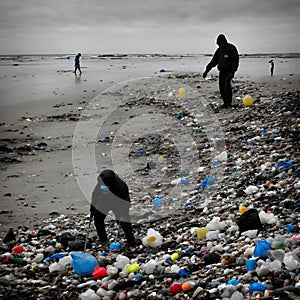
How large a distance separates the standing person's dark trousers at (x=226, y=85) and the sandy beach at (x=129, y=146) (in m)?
0.44

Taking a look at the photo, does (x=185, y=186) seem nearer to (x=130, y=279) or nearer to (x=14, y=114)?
(x=130, y=279)

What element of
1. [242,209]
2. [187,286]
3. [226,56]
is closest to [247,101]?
A: [226,56]

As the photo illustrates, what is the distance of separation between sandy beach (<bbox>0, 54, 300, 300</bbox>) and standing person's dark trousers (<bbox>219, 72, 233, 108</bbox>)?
439 mm

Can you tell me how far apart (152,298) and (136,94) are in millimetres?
14912

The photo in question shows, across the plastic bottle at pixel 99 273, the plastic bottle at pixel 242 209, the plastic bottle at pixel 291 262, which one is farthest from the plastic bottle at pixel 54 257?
the plastic bottle at pixel 291 262

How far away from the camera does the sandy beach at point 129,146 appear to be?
6.93 m

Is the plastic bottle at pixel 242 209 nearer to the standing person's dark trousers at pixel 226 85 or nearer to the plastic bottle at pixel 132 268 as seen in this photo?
the plastic bottle at pixel 132 268

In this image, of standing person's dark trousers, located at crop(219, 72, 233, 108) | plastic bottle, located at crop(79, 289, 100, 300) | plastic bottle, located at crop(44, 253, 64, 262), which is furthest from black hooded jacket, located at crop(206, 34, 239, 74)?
plastic bottle, located at crop(79, 289, 100, 300)

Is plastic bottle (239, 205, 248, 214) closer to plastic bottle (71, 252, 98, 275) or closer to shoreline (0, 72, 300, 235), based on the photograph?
plastic bottle (71, 252, 98, 275)

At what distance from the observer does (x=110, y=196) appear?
4.97 meters

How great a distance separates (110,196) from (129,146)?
5320 millimetres

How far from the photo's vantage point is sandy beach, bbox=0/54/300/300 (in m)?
6.93

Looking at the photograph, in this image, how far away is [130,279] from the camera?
13.2 ft

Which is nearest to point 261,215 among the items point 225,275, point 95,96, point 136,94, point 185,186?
point 225,275
